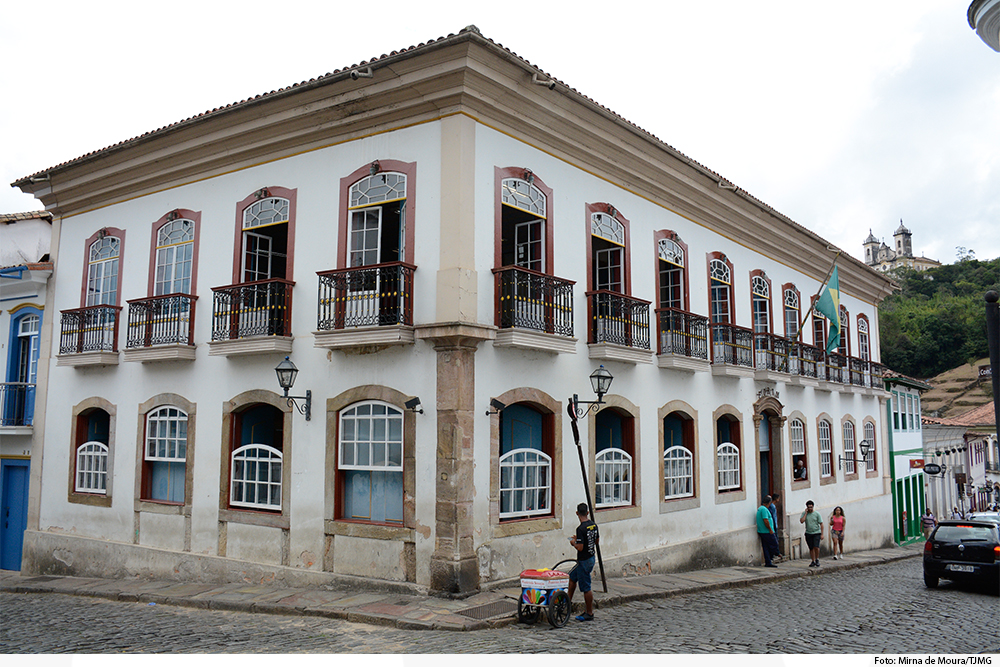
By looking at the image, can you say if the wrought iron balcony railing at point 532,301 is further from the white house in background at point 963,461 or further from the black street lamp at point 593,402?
the white house in background at point 963,461

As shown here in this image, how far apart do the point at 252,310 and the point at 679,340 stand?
740 centimetres

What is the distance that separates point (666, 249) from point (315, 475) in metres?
7.59

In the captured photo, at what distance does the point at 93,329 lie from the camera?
13609mm

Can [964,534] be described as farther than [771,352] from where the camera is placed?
No

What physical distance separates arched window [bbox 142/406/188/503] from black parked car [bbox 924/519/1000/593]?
12.8 m

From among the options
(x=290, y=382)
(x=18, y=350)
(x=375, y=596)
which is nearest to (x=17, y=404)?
(x=18, y=350)

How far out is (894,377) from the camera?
977 inches

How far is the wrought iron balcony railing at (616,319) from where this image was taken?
38.8 ft

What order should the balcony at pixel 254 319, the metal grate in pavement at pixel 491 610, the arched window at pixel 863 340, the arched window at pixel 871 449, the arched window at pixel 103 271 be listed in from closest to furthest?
the metal grate in pavement at pixel 491 610 → the balcony at pixel 254 319 → the arched window at pixel 103 271 → the arched window at pixel 871 449 → the arched window at pixel 863 340

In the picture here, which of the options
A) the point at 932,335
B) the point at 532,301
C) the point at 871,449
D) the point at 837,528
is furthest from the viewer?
the point at 932,335

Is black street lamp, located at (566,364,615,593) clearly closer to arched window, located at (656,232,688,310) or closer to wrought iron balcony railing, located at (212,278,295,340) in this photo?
arched window, located at (656,232,688,310)

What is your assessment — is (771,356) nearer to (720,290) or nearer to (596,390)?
(720,290)

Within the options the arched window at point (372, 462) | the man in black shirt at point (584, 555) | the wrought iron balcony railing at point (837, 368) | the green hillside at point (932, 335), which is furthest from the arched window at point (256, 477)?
the green hillside at point (932, 335)

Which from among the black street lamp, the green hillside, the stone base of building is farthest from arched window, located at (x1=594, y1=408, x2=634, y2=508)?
the green hillside
